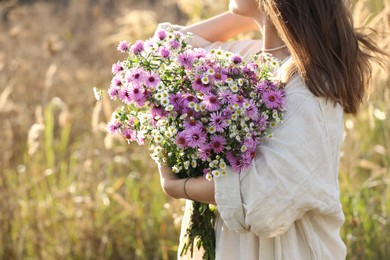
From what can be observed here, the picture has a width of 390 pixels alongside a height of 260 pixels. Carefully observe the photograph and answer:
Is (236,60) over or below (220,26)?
over

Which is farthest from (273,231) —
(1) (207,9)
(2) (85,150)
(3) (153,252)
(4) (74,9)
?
(4) (74,9)

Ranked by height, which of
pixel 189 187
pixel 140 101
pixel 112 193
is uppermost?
pixel 140 101

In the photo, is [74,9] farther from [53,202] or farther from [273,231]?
[273,231]

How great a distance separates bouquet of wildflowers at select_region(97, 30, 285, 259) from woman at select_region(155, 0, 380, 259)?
47 millimetres

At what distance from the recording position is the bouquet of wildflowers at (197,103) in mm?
1905

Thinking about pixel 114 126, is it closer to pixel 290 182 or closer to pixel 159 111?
pixel 159 111

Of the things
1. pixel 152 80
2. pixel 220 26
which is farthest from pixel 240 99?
pixel 220 26

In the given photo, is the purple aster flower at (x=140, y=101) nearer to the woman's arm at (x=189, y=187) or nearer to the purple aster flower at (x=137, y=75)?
the purple aster flower at (x=137, y=75)

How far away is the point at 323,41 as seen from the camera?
2070mm

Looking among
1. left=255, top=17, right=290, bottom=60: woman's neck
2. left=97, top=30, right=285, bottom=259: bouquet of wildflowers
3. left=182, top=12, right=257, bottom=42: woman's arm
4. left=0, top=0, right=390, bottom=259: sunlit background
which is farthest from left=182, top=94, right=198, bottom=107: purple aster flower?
left=0, top=0, right=390, bottom=259: sunlit background

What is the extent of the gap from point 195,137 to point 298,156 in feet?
0.96

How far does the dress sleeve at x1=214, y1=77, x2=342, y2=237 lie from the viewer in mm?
1921

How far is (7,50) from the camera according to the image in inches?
233

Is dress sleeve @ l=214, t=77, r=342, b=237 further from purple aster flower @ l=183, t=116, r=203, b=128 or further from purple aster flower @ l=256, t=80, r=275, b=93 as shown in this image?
purple aster flower @ l=183, t=116, r=203, b=128
